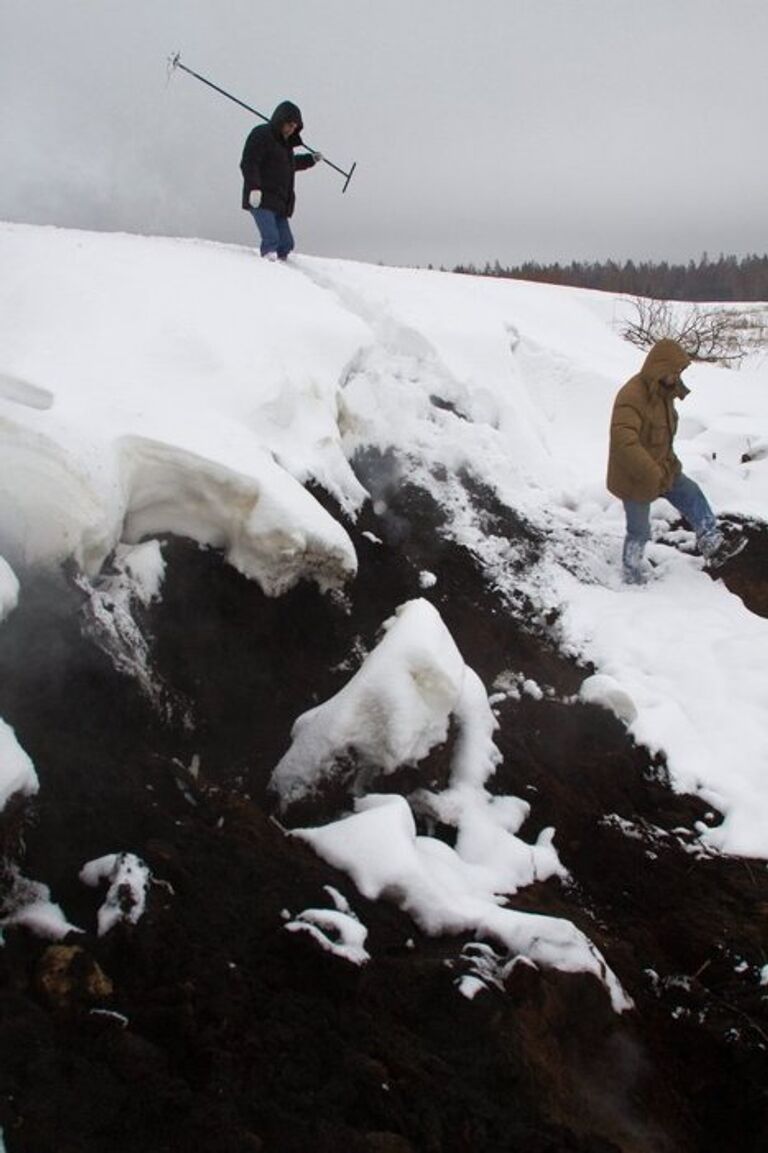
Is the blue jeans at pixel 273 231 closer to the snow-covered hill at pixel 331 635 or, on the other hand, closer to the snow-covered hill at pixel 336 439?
the snow-covered hill at pixel 336 439

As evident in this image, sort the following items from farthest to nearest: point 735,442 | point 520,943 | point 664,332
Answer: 1. point 664,332
2. point 735,442
3. point 520,943

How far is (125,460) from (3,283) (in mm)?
2150

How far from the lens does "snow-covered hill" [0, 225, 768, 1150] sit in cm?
313

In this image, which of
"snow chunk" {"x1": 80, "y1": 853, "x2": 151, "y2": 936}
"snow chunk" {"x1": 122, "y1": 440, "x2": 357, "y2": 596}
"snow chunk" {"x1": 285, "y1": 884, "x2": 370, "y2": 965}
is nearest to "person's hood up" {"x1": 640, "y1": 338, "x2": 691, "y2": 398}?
"snow chunk" {"x1": 122, "y1": 440, "x2": 357, "y2": 596}

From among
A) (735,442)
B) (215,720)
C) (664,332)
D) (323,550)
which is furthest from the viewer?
(664,332)

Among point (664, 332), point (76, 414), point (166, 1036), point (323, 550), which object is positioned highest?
point (664, 332)

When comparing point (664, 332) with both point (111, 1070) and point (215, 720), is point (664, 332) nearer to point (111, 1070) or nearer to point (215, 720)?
point (215, 720)

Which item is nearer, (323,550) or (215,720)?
(215,720)

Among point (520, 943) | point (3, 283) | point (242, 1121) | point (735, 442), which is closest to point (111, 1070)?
point (242, 1121)

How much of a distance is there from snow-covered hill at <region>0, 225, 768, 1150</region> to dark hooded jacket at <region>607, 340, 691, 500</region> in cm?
75

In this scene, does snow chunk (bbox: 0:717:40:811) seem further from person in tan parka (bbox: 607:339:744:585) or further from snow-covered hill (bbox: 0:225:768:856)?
person in tan parka (bbox: 607:339:744:585)

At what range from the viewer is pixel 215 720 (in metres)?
3.85

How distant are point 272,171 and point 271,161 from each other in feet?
0.27

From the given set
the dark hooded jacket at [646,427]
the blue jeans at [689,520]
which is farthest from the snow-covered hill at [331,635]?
the dark hooded jacket at [646,427]
